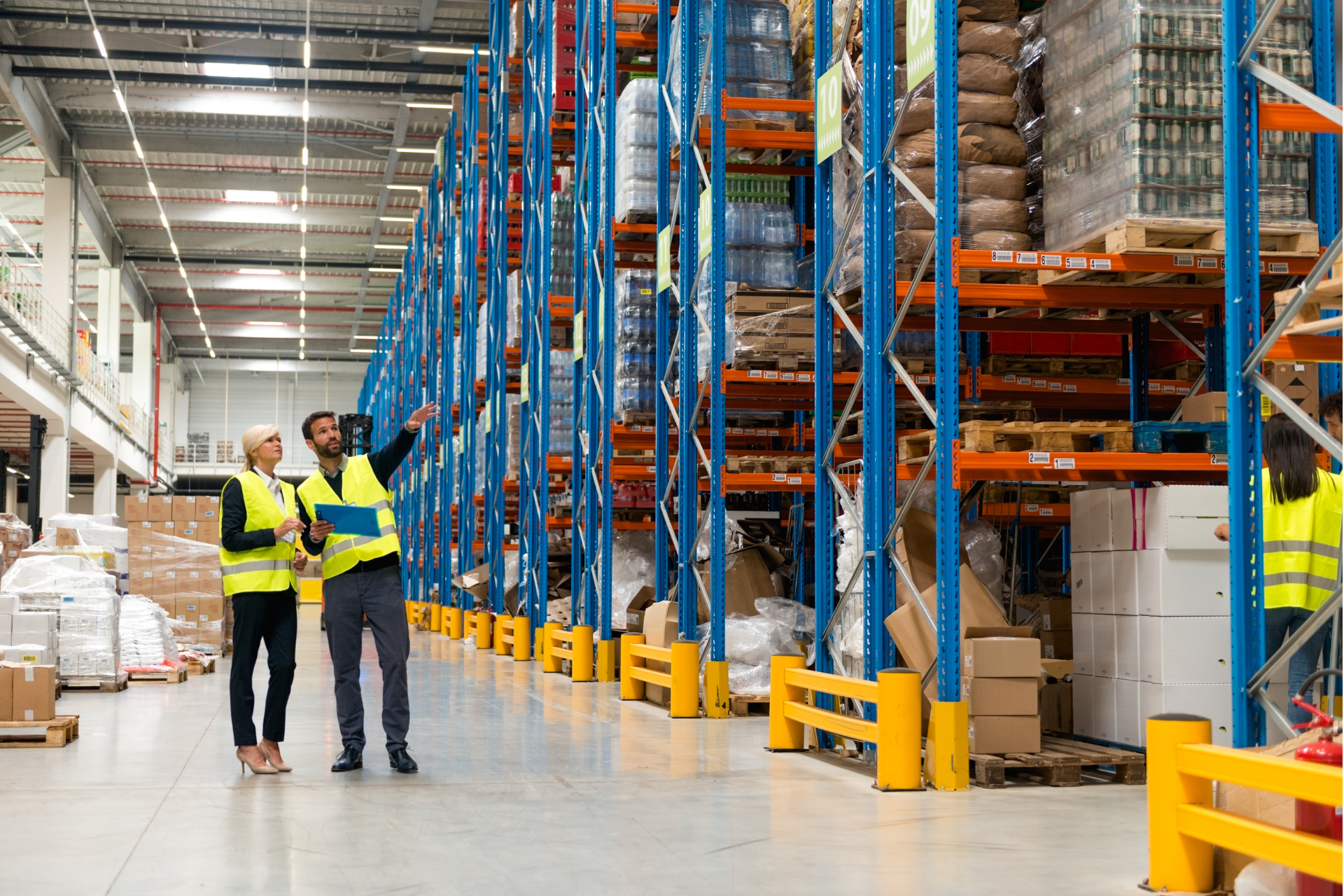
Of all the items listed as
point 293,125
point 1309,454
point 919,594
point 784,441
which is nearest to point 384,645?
point 919,594

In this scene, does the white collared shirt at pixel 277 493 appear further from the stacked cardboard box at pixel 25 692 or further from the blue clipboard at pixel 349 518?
the stacked cardboard box at pixel 25 692

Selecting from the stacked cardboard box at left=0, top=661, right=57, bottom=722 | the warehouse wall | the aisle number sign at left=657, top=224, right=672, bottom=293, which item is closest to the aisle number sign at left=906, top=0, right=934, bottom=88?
the aisle number sign at left=657, top=224, right=672, bottom=293

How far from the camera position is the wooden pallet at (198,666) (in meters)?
12.6

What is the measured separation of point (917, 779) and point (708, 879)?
6.26 ft

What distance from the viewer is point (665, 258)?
9648 mm

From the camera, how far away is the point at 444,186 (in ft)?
73.5

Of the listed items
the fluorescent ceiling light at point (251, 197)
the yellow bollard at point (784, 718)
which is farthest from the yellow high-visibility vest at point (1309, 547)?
the fluorescent ceiling light at point (251, 197)

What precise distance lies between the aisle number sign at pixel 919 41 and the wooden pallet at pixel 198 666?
911cm

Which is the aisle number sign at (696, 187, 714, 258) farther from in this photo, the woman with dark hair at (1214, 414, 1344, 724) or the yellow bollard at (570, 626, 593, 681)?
the woman with dark hair at (1214, 414, 1344, 724)

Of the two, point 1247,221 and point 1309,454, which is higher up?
point 1247,221

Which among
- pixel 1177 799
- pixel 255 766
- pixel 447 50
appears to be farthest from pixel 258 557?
pixel 447 50

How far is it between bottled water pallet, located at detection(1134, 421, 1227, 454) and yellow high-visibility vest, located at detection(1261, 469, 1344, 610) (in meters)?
1.15

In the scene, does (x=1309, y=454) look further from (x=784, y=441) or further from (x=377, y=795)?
(x=784, y=441)

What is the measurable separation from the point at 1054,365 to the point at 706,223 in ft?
7.95
